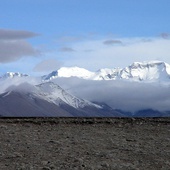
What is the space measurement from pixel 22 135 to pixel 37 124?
10.9 ft

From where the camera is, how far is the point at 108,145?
23312 mm

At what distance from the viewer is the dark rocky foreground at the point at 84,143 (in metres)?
20.5

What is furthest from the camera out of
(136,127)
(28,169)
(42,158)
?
(136,127)

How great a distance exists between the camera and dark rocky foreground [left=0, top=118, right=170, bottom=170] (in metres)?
20.5

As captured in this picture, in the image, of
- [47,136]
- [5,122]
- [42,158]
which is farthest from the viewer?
[5,122]

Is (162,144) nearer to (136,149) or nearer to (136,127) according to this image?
(136,149)

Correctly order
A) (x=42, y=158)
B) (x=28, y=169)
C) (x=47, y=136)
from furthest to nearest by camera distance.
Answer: (x=47, y=136)
(x=42, y=158)
(x=28, y=169)

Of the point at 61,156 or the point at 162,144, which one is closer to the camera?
the point at 61,156

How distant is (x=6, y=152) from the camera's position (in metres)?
22.0

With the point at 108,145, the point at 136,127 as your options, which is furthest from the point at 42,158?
the point at 136,127

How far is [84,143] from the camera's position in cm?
2352

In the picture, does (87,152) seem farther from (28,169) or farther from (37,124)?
(37,124)

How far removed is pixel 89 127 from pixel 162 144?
471 cm

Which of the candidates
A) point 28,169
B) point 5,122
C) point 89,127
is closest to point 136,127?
point 89,127
